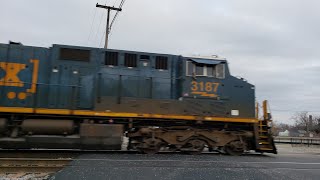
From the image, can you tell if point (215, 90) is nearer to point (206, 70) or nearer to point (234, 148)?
point (206, 70)

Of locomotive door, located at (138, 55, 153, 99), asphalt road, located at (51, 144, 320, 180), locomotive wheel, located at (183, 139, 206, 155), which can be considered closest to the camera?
asphalt road, located at (51, 144, 320, 180)

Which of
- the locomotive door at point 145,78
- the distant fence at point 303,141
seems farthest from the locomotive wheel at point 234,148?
the distant fence at point 303,141

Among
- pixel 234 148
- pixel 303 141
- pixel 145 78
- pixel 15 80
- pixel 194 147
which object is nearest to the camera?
pixel 15 80

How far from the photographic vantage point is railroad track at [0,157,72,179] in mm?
7630

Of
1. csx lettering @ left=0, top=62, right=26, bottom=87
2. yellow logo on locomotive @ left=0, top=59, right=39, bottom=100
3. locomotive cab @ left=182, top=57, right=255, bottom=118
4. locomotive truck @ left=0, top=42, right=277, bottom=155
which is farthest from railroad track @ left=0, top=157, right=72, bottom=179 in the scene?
locomotive cab @ left=182, top=57, right=255, bottom=118

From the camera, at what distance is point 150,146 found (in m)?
11.6

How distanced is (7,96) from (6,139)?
1471 mm

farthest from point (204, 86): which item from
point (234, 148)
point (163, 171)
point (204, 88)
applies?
point (163, 171)

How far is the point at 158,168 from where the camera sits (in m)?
8.12

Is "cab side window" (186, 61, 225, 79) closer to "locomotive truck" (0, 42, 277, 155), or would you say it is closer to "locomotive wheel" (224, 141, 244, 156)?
"locomotive truck" (0, 42, 277, 155)

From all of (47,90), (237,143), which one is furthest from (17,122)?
(237,143)

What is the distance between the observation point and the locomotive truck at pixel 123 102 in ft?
36.3

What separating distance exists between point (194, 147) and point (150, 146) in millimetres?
1623

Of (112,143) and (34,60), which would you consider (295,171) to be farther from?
(34,60)
